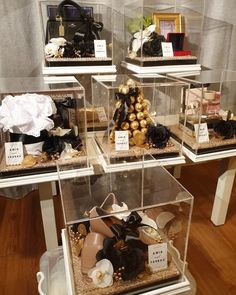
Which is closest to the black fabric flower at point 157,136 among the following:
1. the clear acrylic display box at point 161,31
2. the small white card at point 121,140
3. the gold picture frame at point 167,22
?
the small white card at point 121,140

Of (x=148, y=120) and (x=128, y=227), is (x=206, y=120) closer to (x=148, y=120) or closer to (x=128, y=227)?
(x=148, y=120)

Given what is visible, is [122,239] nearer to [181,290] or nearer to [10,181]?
[181,290]

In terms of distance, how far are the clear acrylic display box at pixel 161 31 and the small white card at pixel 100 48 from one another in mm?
179

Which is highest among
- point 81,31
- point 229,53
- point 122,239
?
point 81,31

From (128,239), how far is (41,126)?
51cm

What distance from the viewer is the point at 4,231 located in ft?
4.88

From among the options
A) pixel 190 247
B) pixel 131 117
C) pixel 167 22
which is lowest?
pixel 190 247

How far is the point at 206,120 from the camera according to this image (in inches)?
52.3

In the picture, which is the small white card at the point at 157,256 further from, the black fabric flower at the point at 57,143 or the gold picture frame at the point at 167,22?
the gold picture frame at the point at 167,22

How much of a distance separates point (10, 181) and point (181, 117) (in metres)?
0.82

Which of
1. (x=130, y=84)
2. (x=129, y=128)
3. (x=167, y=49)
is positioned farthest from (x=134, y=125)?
(x=167, y=49)

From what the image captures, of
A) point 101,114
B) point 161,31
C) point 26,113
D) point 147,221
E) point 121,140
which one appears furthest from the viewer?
point 161,31

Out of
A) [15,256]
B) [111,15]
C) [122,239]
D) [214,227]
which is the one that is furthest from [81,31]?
[214,227]

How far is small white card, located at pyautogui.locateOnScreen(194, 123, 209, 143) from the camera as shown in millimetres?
1187
